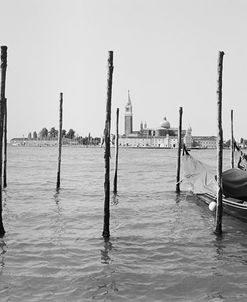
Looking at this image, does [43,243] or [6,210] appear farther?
[6,210]

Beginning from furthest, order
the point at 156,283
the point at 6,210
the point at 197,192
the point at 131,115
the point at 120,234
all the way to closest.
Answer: the point at 131,115 < the point at 197,192 < the point at 6,210 < the point at 120,234 < the point at 156,283

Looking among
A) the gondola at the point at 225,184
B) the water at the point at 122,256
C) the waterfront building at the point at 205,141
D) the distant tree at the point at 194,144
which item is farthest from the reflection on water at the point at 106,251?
the waterfront building at the point at 205,141

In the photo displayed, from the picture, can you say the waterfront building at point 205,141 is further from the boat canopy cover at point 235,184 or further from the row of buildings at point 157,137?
the boat canopy cover at point 235,184

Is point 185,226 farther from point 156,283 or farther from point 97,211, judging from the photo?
point 156,283

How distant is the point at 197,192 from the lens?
→ 52.1 ft

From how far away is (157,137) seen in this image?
159 m

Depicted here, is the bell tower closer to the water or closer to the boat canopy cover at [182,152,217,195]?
the boat canopy cover at [182,152,217,195]

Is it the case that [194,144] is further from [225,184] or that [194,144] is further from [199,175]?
[225,184]

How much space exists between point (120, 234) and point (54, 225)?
199 centimetres

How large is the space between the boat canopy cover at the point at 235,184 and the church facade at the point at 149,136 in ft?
463

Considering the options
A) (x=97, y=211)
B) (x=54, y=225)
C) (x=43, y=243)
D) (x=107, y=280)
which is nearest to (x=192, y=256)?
(x=107, y=280)

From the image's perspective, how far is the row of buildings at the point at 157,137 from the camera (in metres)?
155

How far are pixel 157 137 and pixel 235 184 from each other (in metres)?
148

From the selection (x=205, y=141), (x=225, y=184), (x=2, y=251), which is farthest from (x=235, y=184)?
(x=205, y=141)
